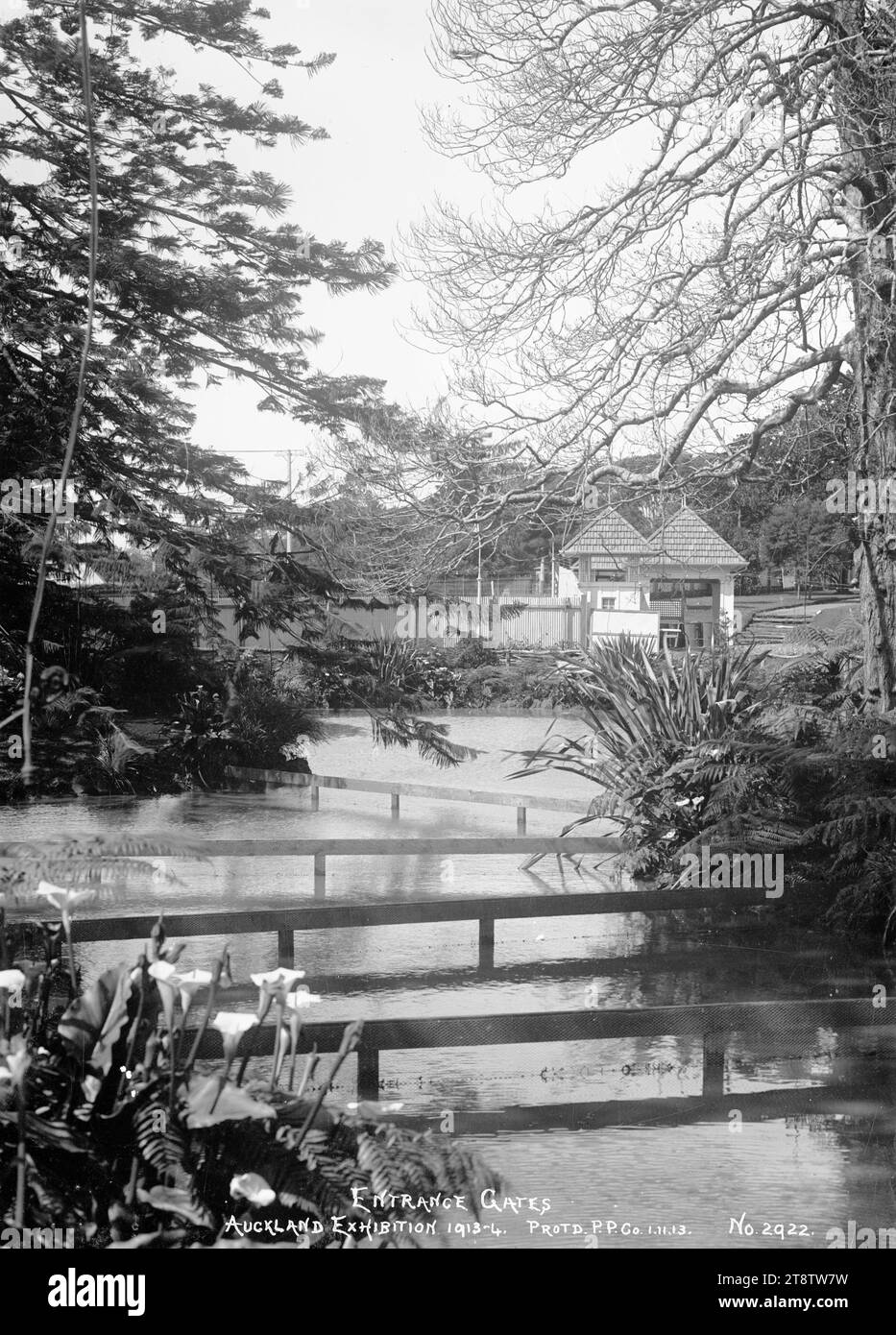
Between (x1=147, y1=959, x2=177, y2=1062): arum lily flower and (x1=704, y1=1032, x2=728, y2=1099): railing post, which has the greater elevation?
(x1=147, y1=959, x2=177, y2=1062): arum lily flower

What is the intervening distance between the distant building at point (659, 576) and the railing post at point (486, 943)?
3.05ft

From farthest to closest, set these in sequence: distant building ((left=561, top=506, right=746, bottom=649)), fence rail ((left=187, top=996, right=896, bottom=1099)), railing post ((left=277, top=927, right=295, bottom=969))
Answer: distant building ((left=561, top=506, right=746, bottom=649)) < railing post ((left=277, top=927, right=295, bottom=969)) < fence rail ((left=187, top=996, right=896, bottom=1099))

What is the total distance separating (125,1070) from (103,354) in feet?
6.57

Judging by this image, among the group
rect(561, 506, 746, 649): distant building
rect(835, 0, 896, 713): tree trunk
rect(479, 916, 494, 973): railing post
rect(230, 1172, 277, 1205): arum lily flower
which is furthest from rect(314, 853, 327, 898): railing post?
rect(835, 0, 896, 713): tree trunk

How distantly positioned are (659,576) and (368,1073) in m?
1.75

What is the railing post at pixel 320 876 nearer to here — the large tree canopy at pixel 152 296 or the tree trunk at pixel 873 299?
the large tree canopy at pixel 152 296

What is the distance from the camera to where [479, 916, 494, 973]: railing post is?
11.5ft

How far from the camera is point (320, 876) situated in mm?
3465

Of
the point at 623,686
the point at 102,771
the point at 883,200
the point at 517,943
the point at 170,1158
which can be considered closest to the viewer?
the point at 170,1158

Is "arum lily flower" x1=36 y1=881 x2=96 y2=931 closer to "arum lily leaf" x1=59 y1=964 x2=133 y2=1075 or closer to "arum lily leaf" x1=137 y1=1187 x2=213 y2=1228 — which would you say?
"arum lily leaf" x1=59 y1=964 x2=133 y2=1075

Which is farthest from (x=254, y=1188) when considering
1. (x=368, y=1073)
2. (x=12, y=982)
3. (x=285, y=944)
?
(x=285, y=944)
